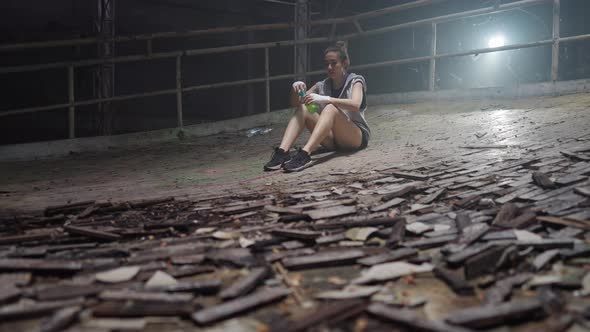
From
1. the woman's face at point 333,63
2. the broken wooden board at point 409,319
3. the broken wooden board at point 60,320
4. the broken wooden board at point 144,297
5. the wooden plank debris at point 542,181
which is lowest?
the broken wooden board at point 60,320

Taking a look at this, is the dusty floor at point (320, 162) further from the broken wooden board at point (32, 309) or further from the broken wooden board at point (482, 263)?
the broken wooden board at point (32, 309)

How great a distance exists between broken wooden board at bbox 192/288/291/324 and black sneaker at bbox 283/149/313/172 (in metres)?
2.86

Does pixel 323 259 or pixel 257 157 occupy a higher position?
pixel 257 157

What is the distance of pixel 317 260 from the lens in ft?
7.23

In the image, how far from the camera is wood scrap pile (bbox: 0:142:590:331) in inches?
66.1

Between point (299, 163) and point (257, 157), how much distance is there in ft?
3.81

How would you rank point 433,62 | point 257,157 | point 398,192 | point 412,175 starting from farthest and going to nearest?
point 433,62 < point 257,157 < point 412,175 < point 398,192

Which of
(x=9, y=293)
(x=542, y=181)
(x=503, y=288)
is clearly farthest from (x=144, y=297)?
(x=542, y=181)

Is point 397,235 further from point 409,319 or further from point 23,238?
point 23,238

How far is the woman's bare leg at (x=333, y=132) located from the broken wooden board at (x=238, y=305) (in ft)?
10.5

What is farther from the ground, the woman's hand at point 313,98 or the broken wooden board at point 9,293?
the woman's hand at point 313,98

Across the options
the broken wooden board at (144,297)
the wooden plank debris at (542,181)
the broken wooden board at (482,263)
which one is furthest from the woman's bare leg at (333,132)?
the broken wooden board at (144,297)

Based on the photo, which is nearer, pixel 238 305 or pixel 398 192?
pixel 238 305

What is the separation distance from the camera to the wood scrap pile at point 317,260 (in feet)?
5.51
